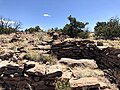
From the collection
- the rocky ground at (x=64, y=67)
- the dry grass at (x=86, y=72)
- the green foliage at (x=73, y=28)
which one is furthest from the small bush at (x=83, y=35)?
the dry grass at (x=86, y=72)

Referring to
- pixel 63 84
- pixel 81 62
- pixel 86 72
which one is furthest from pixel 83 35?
pixel 63 84

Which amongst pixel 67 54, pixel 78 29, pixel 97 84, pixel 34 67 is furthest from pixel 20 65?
pixel 78 29

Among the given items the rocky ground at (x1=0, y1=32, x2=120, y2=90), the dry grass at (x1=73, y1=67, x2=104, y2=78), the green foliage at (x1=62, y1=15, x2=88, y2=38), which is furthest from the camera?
the green foliage at (x1=62, y1=15, x2=88, y2=38)

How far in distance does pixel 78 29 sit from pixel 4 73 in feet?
35.6

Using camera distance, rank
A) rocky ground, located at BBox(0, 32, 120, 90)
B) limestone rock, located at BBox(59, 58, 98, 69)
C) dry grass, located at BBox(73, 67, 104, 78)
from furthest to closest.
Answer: limestone rock, located at BBox(59, 58, 98, 69) → dry grass, located at BBox(73, 67, 104, 78) → rocky ground, located at BBox(0, 32, 120, 90)

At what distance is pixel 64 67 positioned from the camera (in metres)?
13.1

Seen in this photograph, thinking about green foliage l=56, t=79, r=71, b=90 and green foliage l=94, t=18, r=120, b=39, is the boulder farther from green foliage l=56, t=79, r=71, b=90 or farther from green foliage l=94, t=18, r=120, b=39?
green foliage l=94, t=18, r=120, b=39

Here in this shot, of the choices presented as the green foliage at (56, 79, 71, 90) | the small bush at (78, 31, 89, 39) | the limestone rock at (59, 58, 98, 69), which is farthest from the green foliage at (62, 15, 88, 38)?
the green foliage at (56, 79, 71, 90)

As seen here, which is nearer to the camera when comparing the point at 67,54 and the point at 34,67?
the point at 34,67

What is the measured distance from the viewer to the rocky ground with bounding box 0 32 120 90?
38.0ft

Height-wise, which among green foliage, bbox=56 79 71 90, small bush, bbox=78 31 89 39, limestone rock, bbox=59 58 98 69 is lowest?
green foliage, bbox=56 79 71 90

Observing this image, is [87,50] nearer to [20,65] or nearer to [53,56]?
[53,56]

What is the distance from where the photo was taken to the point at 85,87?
10.6 m

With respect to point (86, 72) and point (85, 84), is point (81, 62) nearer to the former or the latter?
point (86, 72)
